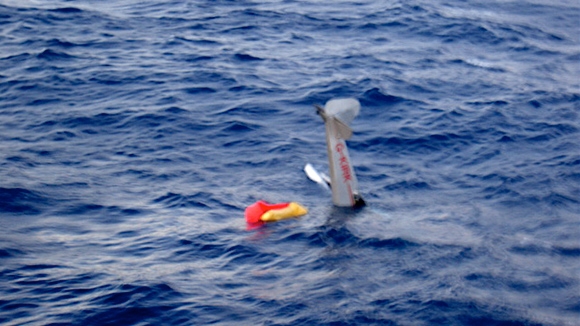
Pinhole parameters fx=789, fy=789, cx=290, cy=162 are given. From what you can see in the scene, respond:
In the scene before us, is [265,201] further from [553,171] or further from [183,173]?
[553,171]

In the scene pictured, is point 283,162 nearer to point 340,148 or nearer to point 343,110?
point 340,148

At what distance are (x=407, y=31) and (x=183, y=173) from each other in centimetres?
1428

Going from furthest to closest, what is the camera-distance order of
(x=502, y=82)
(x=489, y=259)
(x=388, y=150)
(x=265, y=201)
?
(x=502, y=82) → (x=388, y=150) → (x=265, y=201) → (x=489, y=259)

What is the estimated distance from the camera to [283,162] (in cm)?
2088

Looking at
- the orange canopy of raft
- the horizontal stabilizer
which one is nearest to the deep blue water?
the orange canopy of raft

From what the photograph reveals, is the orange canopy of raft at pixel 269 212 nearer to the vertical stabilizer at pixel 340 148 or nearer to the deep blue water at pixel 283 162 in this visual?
the deep blue water at pixel 283 162

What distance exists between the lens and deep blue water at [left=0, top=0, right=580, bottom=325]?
14.3 metres

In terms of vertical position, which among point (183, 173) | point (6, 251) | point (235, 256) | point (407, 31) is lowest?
point (235, 256)

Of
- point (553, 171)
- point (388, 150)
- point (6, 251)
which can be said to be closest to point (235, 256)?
point (6, 251)

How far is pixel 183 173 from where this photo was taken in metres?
20.1

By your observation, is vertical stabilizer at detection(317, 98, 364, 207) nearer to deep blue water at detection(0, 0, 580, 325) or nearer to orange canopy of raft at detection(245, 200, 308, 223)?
deep blue water at detection(0, 0, 580, 325)

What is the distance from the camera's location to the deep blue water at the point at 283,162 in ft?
46.8

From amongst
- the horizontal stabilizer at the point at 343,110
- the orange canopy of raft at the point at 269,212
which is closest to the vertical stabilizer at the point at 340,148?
the horizontal stabilizer at the point at 343,110

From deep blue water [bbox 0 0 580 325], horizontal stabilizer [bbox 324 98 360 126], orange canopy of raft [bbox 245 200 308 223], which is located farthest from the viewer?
horizontal stabilizer [bbox 324 98 360 126]
